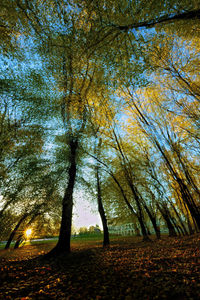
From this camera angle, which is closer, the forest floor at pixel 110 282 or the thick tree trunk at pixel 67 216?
the forest floor at pixel 110 282

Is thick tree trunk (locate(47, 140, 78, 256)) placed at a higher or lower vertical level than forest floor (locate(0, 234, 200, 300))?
higher

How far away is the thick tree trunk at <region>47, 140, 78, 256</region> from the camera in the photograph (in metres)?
6.02

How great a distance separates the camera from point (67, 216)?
252 inches

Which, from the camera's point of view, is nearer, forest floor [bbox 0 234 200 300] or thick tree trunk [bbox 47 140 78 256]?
forest floor [bbox 0 234 200 300]

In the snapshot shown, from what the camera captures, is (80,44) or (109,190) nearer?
(80,44)

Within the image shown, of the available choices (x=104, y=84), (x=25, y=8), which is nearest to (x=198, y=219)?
(x=104, y=84)

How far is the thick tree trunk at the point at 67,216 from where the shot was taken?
6.02 m

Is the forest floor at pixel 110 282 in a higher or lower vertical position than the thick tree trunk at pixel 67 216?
lower

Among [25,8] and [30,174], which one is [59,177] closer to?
[30,174]

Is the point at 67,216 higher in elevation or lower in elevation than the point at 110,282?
higher

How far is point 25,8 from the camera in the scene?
3.83m

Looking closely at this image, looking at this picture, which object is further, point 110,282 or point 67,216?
point 67,216

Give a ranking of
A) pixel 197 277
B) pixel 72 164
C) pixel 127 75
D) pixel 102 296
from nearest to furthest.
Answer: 1. pixel 102 296
2. pixel 197 277
3. pixel 127 75
4. pixel 72 164

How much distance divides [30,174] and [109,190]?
7.47 m
